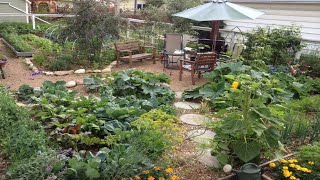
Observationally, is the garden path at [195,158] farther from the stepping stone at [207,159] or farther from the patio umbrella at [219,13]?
the patio umbrella at [219,13]

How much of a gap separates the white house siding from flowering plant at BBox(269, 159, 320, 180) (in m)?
6.11

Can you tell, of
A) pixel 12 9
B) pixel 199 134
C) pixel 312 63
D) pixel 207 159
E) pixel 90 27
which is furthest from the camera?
pixel 12 9

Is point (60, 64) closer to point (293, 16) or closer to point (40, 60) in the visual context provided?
point (40, 60)

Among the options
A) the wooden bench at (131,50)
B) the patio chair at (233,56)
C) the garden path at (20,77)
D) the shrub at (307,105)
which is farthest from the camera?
the wooden bench at (131,50)

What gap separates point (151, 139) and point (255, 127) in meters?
1.12

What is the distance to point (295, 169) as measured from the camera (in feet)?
10.1

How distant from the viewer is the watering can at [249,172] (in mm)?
2865

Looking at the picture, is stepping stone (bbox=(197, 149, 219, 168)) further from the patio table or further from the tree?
the tree

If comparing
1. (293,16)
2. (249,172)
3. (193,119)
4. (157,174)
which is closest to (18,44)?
(193,119)

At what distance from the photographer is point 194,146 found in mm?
3789

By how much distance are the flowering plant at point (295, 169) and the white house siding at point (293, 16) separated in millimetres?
6111

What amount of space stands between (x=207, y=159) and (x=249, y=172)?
0.68 metres

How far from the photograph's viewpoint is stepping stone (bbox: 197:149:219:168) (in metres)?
Result: 3.35

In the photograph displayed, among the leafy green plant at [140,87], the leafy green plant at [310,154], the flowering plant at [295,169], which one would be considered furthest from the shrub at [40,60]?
the leafy green plant at [310,154]
